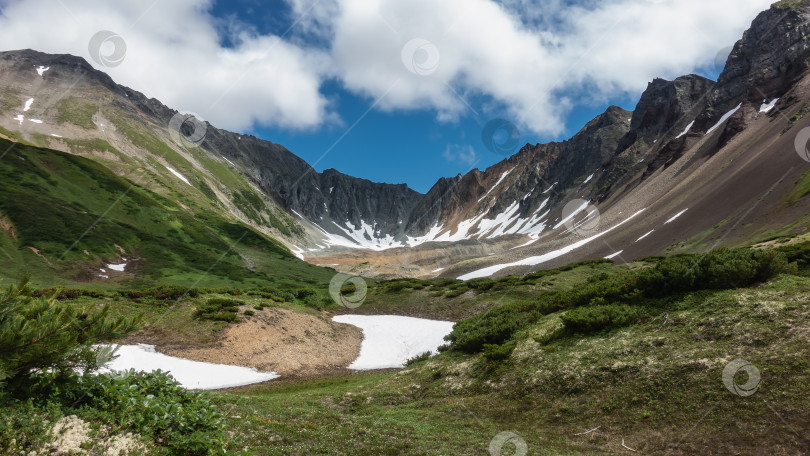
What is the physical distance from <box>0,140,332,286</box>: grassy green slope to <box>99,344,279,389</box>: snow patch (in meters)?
36.7

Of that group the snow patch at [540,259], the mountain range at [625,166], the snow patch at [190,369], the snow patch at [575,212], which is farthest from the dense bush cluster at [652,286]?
the snow patch at [575,212]

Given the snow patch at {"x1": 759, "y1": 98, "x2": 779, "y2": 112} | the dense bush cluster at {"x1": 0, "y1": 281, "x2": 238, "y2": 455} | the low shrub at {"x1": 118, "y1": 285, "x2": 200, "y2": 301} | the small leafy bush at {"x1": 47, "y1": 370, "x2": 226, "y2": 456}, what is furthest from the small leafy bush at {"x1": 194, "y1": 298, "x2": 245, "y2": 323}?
the snow patch at {"x1": 759, "y1": 98, "x2": 779, "y2": 112}

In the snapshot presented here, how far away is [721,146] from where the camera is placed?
352ft

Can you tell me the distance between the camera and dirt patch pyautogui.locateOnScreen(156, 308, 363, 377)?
26.3 meters

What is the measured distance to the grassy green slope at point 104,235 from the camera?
59.6m

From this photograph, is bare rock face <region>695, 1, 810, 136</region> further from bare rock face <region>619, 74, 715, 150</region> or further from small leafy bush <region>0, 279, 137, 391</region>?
small leafy bush <region>0, 279, 137, 391</region>

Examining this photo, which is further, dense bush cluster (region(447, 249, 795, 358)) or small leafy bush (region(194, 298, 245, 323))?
small leafy bush (region(194, 298, 245, 323))

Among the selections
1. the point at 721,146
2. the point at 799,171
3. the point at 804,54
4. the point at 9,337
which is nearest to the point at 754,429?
the point at 9,337

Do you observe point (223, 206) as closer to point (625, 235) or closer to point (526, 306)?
point (625, 235)

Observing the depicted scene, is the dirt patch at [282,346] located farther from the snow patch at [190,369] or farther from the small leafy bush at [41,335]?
the small leafy bush at [41,335]

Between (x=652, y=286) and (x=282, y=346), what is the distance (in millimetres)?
25286

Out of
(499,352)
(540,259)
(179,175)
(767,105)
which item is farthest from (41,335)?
(179,175)

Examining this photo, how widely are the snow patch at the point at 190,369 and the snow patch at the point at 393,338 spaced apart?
831 cm

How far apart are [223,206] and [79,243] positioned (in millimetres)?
101005
